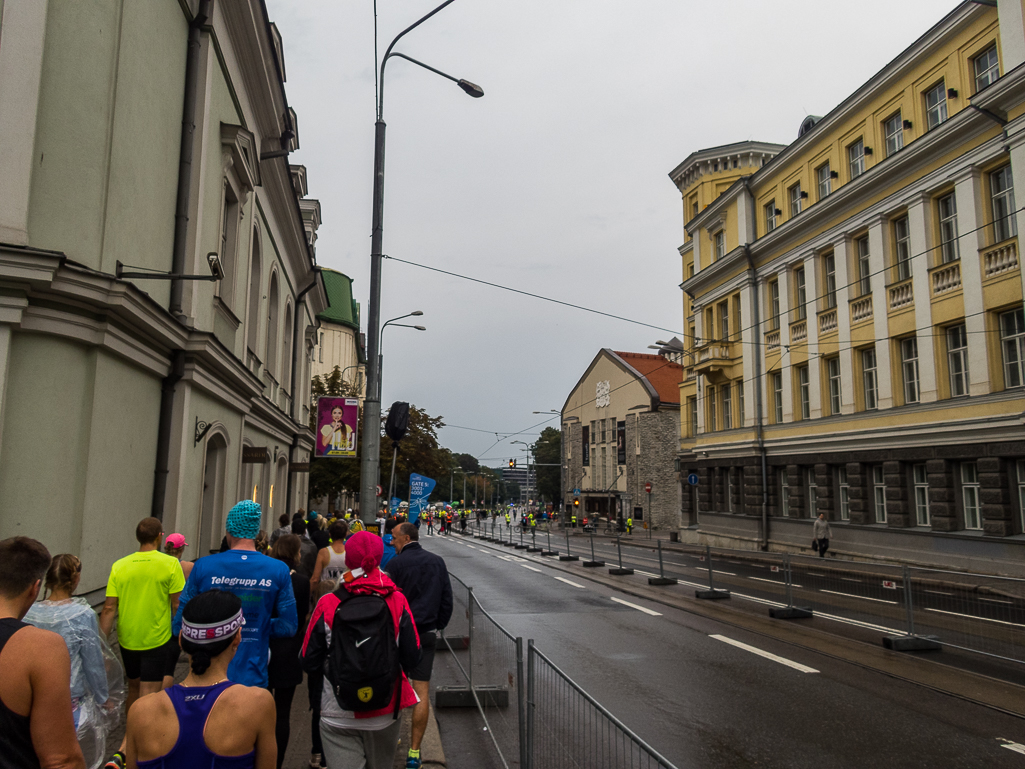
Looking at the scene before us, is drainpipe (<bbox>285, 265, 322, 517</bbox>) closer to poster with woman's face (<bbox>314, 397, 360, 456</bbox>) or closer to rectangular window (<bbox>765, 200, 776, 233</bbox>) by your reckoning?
poster with woman's face (<bbox>314, 397, 360, 456</bbox>)

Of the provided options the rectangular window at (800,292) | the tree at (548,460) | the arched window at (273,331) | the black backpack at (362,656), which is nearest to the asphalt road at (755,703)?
the black backpack at (362,656)

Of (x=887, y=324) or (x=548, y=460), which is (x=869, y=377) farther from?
(x=548, y=460)

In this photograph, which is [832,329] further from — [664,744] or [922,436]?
[664,744]

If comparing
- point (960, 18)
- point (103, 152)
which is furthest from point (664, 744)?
point (960, 18)

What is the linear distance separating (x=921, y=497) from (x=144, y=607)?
2291 centimetres

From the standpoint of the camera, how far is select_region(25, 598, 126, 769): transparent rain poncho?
3633mm

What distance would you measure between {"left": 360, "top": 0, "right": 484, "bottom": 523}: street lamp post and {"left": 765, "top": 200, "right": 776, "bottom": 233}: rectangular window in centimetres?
2407

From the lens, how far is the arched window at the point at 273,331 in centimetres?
2028

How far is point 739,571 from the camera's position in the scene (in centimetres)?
2084

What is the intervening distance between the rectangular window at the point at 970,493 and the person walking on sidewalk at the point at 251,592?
20.9m

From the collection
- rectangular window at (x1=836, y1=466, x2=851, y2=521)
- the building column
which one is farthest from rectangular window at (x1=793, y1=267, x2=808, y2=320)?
the building column

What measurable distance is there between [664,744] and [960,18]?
22.9 m

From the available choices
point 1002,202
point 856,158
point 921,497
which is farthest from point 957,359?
point 856,158

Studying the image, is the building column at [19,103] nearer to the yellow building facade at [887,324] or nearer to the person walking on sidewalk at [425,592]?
the person walking on sidewalk at [425,592]
